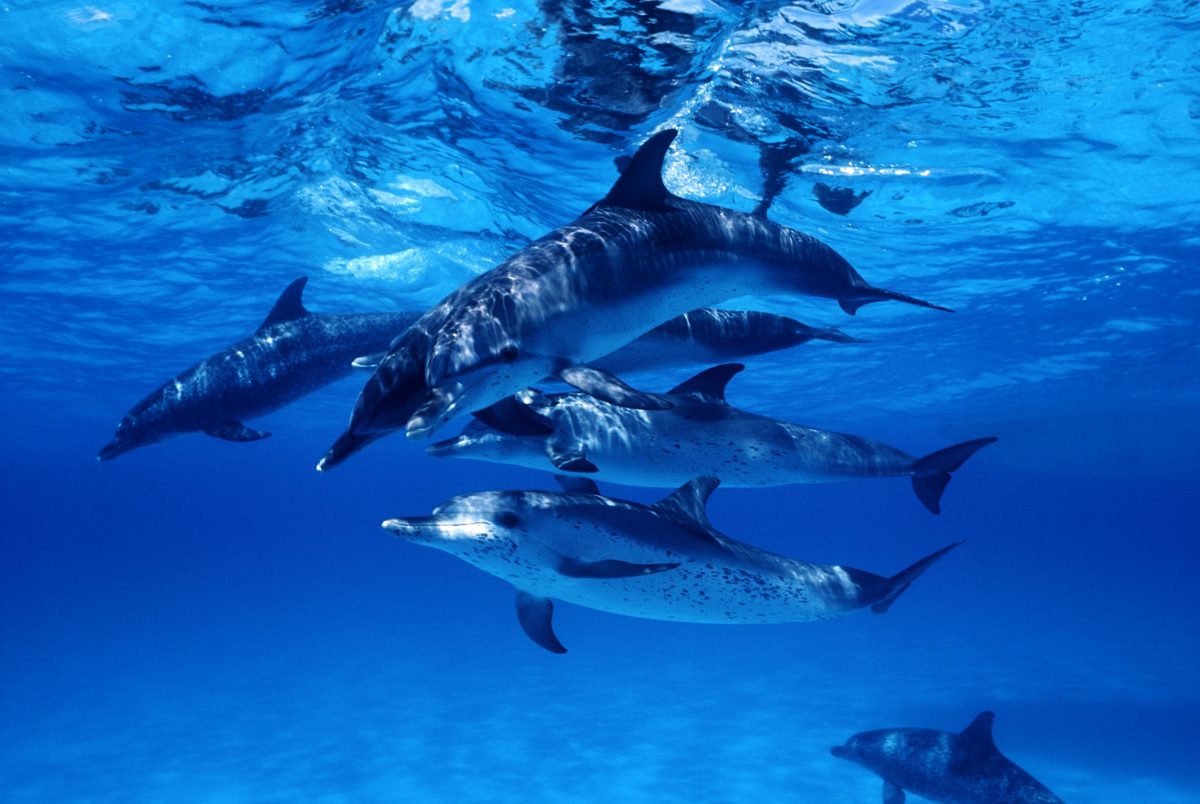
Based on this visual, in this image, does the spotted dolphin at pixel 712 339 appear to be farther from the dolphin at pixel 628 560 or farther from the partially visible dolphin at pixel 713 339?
the dolphin at pixel 628 560

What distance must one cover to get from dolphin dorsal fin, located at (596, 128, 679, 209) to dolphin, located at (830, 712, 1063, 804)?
942cm

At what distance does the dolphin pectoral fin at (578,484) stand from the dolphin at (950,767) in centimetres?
760

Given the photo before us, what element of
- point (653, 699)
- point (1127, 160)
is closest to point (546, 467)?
point (1127, 160)

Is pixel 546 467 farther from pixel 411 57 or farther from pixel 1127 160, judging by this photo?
pixel 1127 160

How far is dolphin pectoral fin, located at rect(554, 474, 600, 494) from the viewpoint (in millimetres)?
6184

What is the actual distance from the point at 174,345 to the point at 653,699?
21969 millimetres

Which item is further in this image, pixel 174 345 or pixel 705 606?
pixel 174 345

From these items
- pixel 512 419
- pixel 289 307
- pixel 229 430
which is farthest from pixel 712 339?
pixel 229 430

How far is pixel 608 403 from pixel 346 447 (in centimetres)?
164

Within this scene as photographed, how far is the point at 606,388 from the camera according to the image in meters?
3.65

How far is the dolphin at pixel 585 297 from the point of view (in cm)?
331

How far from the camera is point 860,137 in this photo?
12422mm

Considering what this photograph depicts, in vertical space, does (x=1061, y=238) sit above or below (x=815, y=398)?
below

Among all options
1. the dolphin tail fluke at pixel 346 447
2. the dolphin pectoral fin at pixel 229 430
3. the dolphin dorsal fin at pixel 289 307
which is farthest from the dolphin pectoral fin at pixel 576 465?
the dolphin dorsal fin at pixel 289 307
